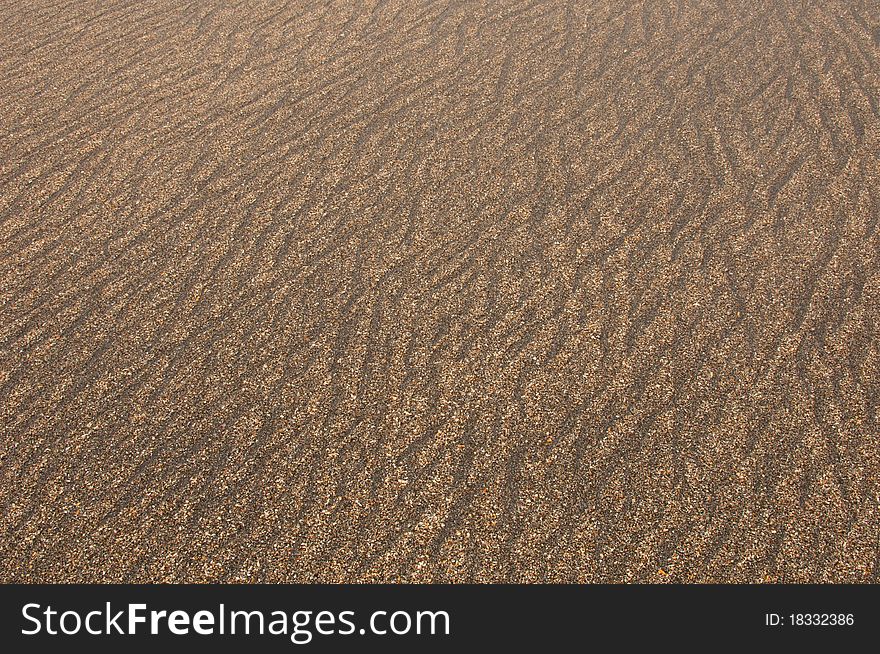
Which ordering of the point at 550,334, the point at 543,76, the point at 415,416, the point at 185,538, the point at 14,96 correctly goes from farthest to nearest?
1. the point at 543,76
2. the point at 14,96
3. the point at 550,334
4. the point at 415,416
5. the point at 185,538

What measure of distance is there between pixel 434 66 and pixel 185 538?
435 centimetres

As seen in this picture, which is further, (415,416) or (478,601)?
(415,416)

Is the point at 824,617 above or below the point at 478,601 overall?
below

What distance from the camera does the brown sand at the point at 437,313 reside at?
115 inches

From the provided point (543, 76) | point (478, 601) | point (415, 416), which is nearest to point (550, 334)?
point (415, 416)

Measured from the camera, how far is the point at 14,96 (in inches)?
225

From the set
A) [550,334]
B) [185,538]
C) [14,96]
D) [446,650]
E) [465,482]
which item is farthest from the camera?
[14,96]

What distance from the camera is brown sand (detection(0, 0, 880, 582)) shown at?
9.59 ft

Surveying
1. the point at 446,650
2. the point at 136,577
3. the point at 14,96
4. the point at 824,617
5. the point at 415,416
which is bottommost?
the point at 824,617

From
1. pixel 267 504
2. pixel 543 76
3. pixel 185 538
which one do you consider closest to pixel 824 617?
pixel 267 504

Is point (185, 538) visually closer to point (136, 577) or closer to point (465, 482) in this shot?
point (136, 577)

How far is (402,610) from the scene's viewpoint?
270 cm

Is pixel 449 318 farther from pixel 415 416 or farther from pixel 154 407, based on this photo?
pixel 154 407

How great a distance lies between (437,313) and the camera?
12.7 feet
